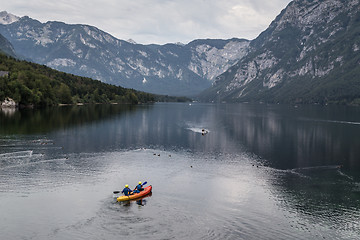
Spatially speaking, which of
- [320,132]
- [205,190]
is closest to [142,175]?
[205,190]

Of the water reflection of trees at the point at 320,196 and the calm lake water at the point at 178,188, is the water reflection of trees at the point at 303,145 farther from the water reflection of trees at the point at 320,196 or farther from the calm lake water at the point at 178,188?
the water reflection of trees at the point at 320,196

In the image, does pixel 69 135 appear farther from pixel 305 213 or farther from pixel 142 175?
pixel 305 213

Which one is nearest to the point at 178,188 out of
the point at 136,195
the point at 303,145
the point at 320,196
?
the point at 136,195

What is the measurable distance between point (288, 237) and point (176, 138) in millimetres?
92035

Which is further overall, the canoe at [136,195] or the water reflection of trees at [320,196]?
the canoe at [136,195]

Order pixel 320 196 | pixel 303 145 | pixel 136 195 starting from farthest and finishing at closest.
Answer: pixel 303 145, pixel 320 196, pixel 136 195

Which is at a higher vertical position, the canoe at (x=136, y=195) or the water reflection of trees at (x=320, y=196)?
the canoe at (x=136, y=195)

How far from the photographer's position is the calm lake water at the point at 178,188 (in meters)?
48.4

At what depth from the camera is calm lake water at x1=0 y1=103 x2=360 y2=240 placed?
48438 millimetres

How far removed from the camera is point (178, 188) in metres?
67.8

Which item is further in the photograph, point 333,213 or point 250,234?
point 333,213

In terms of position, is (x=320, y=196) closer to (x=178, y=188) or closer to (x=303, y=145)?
(x=178, y=188)

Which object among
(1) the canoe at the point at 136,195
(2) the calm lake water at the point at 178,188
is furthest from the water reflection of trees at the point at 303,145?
(1) the canoe at the point at 136,195

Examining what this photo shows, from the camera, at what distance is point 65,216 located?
5153 cm
